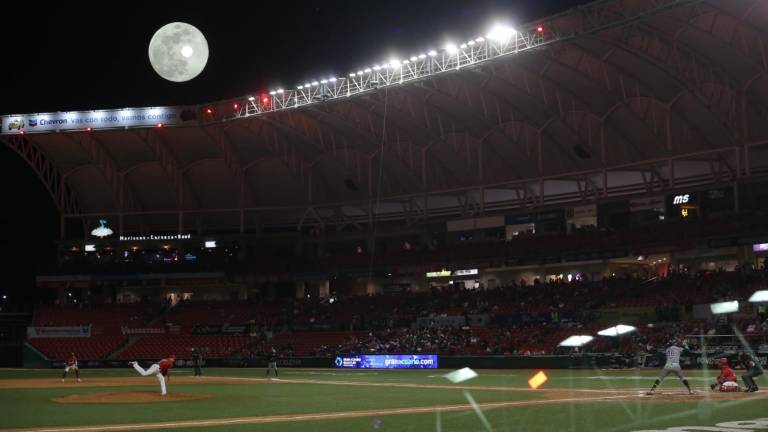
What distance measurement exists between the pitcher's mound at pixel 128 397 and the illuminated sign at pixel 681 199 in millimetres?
37022

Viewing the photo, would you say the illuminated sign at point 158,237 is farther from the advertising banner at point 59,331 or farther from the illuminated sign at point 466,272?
the illuminated sign at point 466,272

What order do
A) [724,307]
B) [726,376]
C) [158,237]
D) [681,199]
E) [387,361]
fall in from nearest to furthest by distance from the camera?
[726,376], [724,307], [681,199], [387,361], [158,237]

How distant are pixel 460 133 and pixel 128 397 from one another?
124 feet

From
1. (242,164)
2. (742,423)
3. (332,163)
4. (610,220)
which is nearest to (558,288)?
(610,220)

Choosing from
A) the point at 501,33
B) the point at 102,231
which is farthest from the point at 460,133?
the point at 102,231

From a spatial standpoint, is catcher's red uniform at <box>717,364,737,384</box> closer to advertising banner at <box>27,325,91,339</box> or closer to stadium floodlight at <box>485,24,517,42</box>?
stadium floodlight at <box>485,24,517,42</box>

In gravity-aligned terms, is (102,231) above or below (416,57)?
below

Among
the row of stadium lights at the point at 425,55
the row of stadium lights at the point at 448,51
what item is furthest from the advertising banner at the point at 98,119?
the row of stadium lights at the point at 448,51

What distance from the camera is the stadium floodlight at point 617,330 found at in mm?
48188

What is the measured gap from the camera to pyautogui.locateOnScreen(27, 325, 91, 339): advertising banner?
233 feet

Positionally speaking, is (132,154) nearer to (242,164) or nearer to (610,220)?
(242,164)

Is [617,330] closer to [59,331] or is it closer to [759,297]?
[759,297]

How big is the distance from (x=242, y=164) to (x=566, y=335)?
3168cm

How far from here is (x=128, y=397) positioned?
29.6 m
